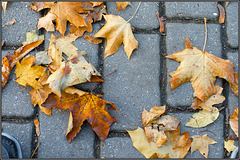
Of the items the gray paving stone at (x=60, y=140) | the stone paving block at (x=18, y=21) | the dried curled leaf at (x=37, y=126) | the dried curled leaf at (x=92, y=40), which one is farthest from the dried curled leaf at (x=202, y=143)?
the stone paving block at (x=18, y=21)

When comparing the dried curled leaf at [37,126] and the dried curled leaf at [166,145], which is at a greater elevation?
the dried curled leaf at [37,126]

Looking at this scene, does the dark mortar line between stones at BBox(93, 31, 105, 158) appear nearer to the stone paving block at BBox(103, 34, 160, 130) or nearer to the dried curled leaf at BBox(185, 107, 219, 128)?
the stone paving block at BBox(103, 34, 160, 130)

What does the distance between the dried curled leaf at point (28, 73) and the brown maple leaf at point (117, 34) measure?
52 cm

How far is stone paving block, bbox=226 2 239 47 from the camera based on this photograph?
6.33 ft

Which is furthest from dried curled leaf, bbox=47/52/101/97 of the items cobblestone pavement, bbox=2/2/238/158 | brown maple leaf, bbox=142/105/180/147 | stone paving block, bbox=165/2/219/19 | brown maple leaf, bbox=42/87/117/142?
stone paving block, bbox=165/2/219/19

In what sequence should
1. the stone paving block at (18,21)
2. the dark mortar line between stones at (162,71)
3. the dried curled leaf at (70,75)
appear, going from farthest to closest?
the stone paving block at (18,21) → the dark mortar line between stones at (162,71) → the dried curled leaf at (70,75)

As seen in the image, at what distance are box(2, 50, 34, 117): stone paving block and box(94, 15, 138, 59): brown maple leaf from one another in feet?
2.32

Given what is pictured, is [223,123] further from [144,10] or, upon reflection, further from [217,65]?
[144,10]

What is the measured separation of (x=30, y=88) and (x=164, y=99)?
1.05 m

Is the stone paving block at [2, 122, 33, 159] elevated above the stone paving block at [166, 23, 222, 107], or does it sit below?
below

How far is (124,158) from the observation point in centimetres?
176

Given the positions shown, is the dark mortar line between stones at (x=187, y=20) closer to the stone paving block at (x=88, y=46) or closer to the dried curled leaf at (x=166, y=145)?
the stone paving block at (x=88, y=46)

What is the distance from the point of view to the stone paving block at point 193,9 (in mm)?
1985

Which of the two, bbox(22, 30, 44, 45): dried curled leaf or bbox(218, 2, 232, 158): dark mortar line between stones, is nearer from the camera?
bbox(218, 2, 232, 158): dark mortar line between stones
